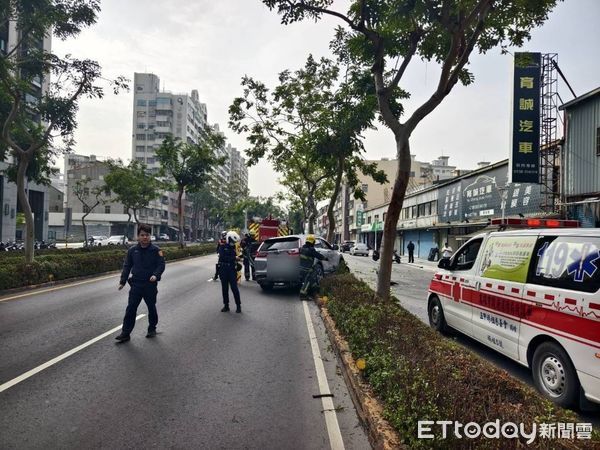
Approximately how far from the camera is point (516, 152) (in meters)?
19.1

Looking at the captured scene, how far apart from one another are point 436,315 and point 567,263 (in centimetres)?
364

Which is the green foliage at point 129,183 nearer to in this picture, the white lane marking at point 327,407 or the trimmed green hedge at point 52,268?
the trimmed green hedge at point 52,268

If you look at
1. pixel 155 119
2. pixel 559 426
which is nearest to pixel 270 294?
pixel 559 426

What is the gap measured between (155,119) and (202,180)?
2494 inches

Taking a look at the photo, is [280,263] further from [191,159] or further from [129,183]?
[129,183]

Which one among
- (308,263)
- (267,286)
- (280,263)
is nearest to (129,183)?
(267,286)

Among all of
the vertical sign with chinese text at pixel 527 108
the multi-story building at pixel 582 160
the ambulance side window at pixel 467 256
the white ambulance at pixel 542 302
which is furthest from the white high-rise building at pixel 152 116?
the white ambulance at pixel 542 302

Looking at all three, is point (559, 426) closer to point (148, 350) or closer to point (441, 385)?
point (441, 385)

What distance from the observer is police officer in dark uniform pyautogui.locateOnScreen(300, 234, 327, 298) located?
1103cm

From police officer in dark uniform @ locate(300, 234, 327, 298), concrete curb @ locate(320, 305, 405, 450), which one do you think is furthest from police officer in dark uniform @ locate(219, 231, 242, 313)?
concrete curb @ locate(320, 305, 405, 450)

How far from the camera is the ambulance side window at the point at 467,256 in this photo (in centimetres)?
677

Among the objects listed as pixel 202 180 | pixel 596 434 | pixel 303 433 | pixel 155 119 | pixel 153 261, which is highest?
pixel 155 119

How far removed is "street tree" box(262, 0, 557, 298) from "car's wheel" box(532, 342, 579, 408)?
3.80 meters

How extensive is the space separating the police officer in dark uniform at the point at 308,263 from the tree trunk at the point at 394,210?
8.56 feet
